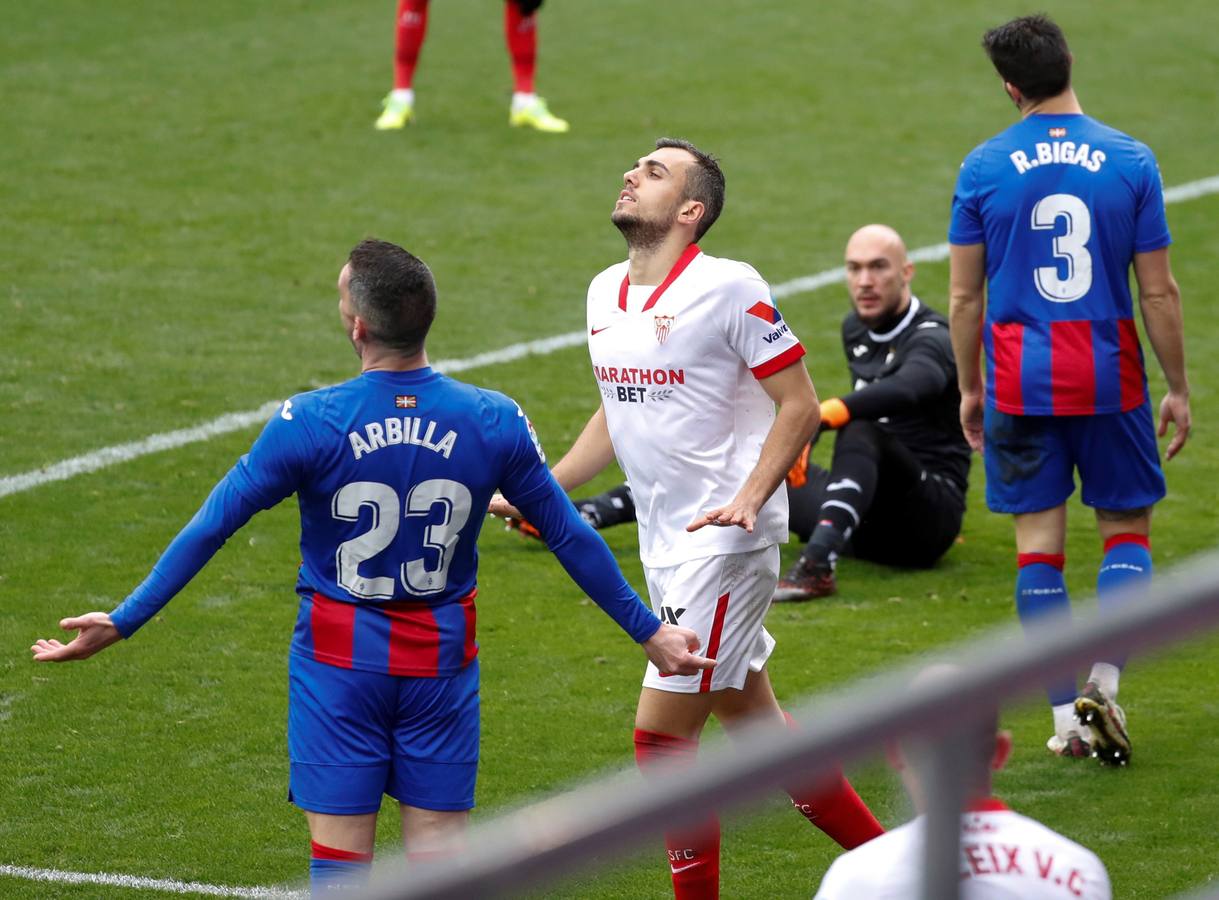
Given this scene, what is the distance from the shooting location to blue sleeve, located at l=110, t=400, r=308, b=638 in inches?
158

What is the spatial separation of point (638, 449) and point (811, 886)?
1.24 m

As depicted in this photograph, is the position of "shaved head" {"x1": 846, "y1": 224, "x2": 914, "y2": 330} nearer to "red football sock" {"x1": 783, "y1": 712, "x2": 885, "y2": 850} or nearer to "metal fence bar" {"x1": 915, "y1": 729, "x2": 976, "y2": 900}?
"red football sock" {"x1": 783, "y1": 712, "x2": 885, "y2": 850}

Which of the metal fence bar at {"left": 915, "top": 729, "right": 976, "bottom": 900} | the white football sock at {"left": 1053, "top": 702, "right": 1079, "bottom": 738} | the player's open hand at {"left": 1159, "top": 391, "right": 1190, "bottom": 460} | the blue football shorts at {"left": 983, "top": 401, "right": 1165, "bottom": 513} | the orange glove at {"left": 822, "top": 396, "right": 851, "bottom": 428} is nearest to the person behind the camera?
the metal fence bar at {"left": 915, "top": 729, "right": 976, "bottom": 900}

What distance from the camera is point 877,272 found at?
25.1 feet

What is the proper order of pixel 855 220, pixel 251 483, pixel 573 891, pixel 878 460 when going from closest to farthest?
pixel 573 891, pixel 251 483, pixel 878 460, pixel 855 220

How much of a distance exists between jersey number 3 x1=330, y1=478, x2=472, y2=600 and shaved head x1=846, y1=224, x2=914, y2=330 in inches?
149

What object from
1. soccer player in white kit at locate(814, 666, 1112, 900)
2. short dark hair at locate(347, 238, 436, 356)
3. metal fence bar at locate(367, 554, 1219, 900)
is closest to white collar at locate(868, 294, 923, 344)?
short dark hair at locate(347, 238, 436, 356)

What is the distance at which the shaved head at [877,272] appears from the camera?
7.63 metres

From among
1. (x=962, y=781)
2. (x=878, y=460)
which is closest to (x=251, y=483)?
(x=962, y=781)

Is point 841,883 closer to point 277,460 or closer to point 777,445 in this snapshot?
point 277,460

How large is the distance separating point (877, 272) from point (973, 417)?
5.28 feet

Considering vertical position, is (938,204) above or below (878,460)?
above

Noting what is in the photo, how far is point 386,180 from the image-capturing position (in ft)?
44.9

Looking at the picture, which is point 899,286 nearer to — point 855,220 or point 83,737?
point 83,737
